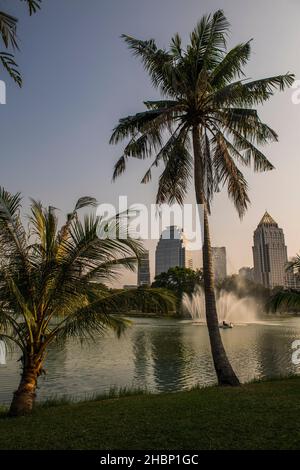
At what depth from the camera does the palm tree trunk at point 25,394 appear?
9242 millimetres

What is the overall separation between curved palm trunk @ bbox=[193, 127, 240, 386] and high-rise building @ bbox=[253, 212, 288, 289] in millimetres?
169566

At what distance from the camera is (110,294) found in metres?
10.5

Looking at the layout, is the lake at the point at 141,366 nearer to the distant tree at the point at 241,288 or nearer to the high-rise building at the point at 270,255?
the distant tree at the point at 241,288

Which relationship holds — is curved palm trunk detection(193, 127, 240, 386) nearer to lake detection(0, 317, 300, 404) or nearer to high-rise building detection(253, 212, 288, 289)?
lake detection(0, 317, 300, 404)

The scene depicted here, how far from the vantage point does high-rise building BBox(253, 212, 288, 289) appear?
18138cm

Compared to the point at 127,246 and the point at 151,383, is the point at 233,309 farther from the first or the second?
the point at 127,246

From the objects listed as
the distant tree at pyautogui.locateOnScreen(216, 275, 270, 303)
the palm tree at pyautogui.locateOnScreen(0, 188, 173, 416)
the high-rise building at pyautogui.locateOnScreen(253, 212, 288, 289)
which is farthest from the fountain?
the high-rise building at pyautogui.locateOnScreen(253, 212, 288, 289)

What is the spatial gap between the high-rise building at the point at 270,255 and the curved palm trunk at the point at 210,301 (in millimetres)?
169566
